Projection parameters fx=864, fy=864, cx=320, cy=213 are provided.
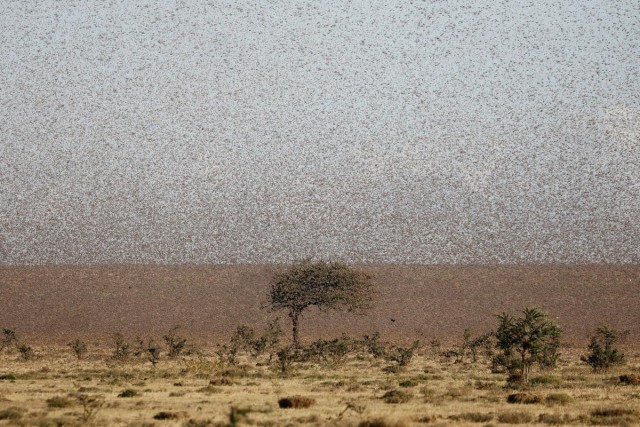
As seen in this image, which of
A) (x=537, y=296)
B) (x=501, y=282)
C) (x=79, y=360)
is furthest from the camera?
(x=501, y=282)

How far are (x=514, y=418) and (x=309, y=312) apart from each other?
305ft

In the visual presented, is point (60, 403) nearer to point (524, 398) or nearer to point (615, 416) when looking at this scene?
point (524, 398)

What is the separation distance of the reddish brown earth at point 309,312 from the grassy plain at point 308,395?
4489 centimetres

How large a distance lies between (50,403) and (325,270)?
54417mm

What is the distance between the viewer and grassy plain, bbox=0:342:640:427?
88.9 ft

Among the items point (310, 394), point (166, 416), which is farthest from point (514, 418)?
point (166, 416)

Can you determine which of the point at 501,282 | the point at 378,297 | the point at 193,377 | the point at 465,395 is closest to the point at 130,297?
the point at 378,297

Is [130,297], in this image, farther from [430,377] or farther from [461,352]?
[430,377]

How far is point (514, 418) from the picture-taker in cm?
2716

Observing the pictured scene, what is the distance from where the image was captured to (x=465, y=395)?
35.4 meters

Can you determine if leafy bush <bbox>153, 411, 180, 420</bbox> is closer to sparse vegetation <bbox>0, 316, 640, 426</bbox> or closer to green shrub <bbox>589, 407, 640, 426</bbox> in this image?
sparse vegetation <bbox>0, 316, 640, 426</bbox>

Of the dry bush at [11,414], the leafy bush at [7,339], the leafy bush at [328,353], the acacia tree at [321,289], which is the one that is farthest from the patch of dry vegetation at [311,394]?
the acacia tree at [321,289]

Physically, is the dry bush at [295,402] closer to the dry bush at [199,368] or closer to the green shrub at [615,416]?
the green shrub at [615,416]

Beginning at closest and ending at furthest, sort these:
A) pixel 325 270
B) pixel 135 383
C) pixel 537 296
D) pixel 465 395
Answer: pixel 465 395 → pixel 135 383 → pixel 325 270 → pixel 537 296
